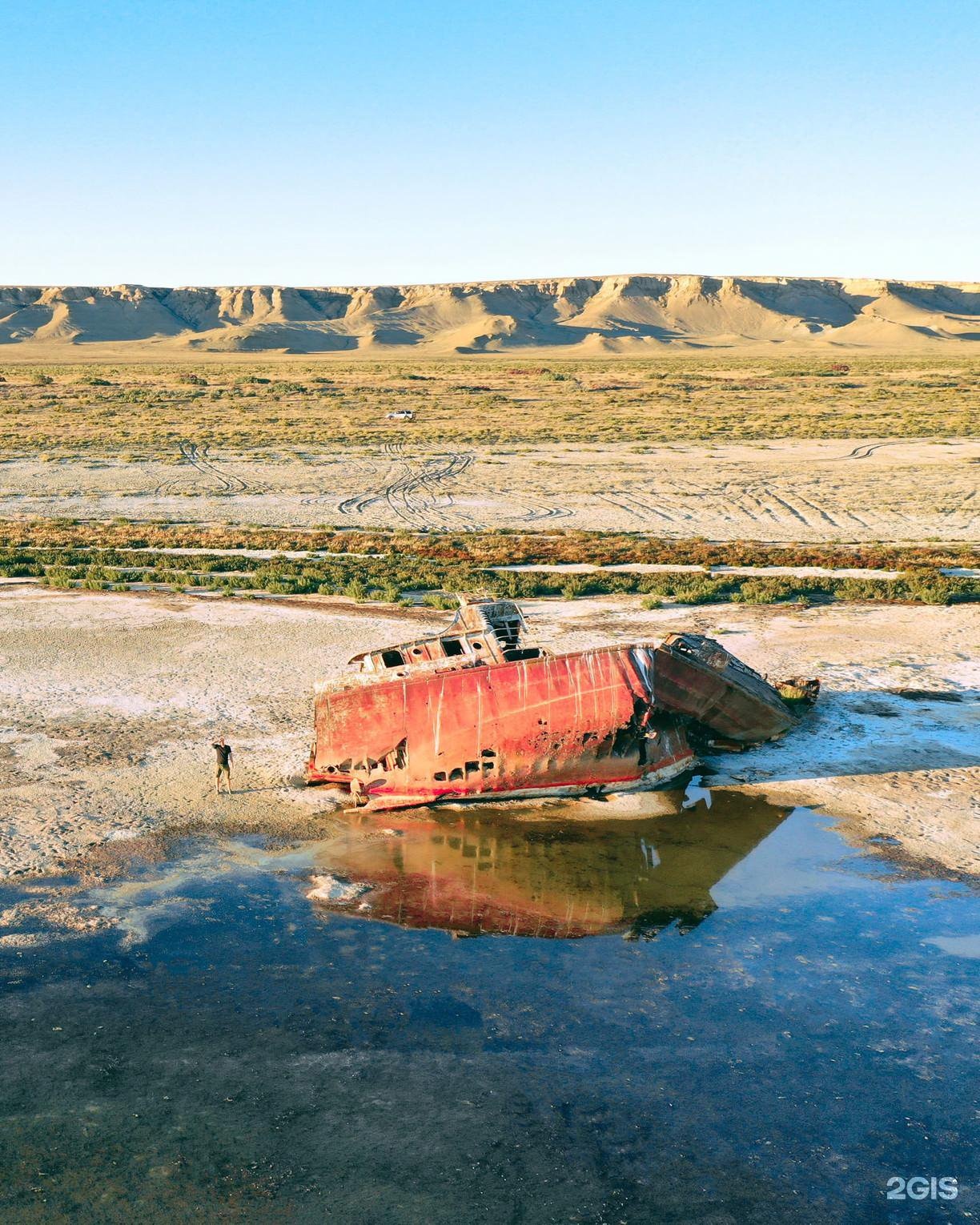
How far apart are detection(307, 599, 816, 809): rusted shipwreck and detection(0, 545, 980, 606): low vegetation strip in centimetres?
1061

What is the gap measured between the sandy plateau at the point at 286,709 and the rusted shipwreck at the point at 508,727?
2.29 feet

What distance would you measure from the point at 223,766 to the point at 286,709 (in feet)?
11.8

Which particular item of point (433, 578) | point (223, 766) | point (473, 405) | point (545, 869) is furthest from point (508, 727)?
point (473, 405)

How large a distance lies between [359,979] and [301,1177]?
284cm

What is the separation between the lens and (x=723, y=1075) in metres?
9.67

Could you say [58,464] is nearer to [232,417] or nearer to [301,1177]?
[232,417]

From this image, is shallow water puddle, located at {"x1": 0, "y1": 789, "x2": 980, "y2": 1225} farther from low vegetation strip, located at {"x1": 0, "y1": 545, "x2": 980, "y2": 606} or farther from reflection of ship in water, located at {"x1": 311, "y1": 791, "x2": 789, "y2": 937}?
low vegetation strip, located at {"x1": 0, "y1": 545, "x2": 980, "y2": 606}

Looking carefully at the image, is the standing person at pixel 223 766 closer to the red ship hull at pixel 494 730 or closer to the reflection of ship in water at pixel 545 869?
the red ship hull at pixel 494 730

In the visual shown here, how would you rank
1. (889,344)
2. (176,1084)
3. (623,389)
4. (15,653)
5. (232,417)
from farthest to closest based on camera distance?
(889,344) < (623,389) < (232,417) < (15,653) < (176,1084)

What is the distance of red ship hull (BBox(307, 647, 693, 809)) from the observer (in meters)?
15.6

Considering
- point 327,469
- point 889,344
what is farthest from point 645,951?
point 889,344

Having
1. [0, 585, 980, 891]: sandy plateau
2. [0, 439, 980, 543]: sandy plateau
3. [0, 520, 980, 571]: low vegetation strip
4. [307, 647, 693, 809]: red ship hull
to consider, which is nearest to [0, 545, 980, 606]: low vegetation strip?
[0, 585, 980, 891]: sandy plateau

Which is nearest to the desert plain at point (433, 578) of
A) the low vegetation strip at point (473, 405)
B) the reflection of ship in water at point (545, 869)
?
the low vegetation strip at point (473, 405)

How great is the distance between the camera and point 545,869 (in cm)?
1395
